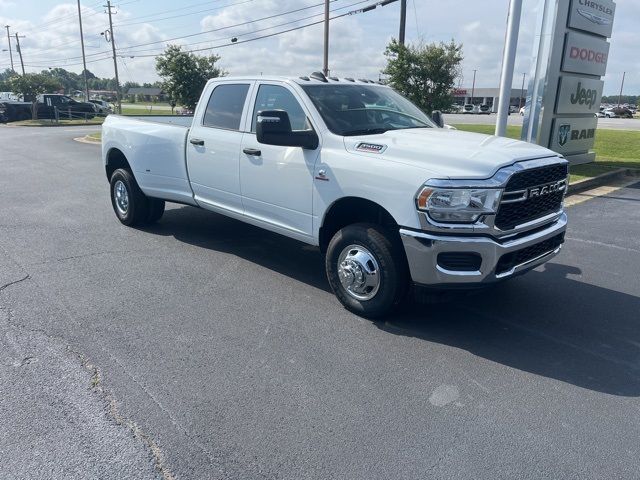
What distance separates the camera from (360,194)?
420cm

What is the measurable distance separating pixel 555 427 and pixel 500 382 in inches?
20.0

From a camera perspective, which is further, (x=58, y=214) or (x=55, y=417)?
(x=58, y=214)

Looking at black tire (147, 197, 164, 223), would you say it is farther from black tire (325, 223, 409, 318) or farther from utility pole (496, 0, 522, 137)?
utility pole (496, 0, 522, 137)

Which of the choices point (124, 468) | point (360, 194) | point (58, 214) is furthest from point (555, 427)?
point (58, 214)

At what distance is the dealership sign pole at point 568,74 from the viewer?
11.5 m

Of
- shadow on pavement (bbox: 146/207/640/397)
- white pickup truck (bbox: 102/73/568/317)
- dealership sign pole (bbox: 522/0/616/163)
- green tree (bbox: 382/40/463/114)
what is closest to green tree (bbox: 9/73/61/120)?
green tree (bbox: 382/40/463/114)

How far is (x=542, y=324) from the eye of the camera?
438 centimetres

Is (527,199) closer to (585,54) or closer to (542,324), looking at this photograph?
(542,324)

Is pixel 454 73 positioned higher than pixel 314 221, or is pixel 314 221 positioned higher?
pixel 454 73

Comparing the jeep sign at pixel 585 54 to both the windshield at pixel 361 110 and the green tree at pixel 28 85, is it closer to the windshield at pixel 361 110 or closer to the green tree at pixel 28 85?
the windshield at pixel 361 110

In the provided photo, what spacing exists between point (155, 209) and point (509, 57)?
6700 millimetres

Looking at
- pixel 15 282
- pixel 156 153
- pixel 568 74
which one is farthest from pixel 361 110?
pixel 568 74

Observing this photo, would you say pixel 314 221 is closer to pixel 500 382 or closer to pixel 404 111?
pixel 404 111

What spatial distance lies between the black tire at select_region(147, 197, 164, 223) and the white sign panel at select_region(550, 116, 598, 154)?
9092 mm
